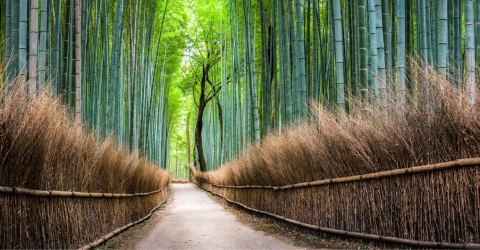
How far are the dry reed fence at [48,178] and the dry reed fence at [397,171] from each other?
2.30 m

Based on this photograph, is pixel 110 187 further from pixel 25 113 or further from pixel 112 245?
pixel 25 113

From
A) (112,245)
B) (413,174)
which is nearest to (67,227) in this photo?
(112,245)

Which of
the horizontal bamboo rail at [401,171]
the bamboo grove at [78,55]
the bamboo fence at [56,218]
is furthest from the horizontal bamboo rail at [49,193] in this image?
the horizontal bamboo rail at [401,171]

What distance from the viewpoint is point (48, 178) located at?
9.49 ft

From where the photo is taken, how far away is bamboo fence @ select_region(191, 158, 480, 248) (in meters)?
2.41

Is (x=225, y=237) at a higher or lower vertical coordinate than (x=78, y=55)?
lower

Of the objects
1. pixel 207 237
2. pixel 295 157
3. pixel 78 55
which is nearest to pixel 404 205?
pixel 295 157

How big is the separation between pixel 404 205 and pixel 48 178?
106 inches

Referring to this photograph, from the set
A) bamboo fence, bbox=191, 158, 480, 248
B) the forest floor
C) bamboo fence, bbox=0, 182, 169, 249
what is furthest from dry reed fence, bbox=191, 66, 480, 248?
bamboo fence, bbox=0, 182, 169, 249

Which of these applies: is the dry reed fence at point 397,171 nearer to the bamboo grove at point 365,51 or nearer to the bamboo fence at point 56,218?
the bamboo grove at point 365,51

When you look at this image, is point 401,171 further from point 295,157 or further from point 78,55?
point 78,55

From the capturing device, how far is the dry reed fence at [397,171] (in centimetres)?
245

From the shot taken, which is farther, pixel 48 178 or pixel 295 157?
pixel 295 157

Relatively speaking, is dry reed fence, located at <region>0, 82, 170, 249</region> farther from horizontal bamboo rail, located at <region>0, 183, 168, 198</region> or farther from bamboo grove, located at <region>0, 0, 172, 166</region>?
bamboo grove, located at <region>0, 0, 172, 166</region>
